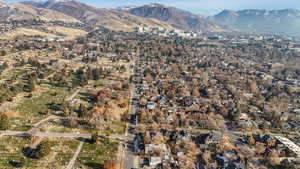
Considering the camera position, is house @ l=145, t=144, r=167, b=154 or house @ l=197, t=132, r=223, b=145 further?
house @ l=197, t=132, r=223, b=145

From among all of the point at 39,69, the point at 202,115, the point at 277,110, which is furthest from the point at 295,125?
the point at 39,69

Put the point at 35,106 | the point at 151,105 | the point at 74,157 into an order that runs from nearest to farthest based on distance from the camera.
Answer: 1. the point at 74,157
2. the point at 35,106
3. the point at 151,105

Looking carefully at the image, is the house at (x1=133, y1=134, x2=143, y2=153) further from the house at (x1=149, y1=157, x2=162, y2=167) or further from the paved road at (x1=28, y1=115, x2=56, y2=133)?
the paved road at (x1=28, y1=115, x2=56, y2=133)

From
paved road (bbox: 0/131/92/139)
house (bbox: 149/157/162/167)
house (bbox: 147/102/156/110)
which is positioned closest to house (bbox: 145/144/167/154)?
house (bbox: 149/157/162/167)

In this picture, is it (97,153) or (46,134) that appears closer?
(97,153)

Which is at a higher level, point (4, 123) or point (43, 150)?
point (4, 123)

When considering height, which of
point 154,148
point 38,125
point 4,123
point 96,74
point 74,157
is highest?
point 96,74

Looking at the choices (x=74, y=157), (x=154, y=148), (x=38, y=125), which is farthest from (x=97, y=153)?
(x=38, y=125)

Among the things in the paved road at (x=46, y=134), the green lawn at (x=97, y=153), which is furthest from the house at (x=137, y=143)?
the paved road at (x=46, y=134)

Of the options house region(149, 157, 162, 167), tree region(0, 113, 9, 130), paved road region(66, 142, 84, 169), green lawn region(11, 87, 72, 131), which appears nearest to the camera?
paved road region(66, 142, 84, 169)

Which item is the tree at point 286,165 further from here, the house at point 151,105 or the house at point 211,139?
the house at point 151,105

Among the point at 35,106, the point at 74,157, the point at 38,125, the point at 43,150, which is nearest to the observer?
the point at 43,150

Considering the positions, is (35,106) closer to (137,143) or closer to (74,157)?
(74,157)
